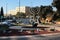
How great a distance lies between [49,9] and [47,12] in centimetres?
164

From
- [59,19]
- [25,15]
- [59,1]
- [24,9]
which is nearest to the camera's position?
[59,1]

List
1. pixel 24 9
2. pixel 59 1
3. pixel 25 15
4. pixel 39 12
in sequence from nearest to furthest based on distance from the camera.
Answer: pixel 59 1
pixel 39 12
pixel 25 15
pixel 24 9

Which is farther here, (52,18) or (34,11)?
(34,11)

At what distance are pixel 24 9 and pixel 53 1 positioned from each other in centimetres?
13962

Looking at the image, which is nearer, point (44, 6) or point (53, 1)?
point (53, 1)

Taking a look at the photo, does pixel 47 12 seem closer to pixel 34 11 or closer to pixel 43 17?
pixel 43 17

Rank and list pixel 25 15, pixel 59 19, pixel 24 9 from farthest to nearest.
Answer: pixel 24 9 → pixel 25 15 → pixel 59 19

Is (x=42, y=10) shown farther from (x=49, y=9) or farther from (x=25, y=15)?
(x=25, y=15)

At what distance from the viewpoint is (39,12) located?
91.2 metres

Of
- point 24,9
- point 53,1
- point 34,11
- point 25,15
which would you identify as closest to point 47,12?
point 34,11

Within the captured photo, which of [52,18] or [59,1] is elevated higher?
[59,1]

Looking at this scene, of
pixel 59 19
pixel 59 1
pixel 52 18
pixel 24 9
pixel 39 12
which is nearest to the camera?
pixel 59 1

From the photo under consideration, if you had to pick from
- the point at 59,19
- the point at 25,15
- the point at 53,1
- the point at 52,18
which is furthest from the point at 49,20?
the point at 25,15

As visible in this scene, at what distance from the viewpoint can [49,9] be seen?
87.6 meters
